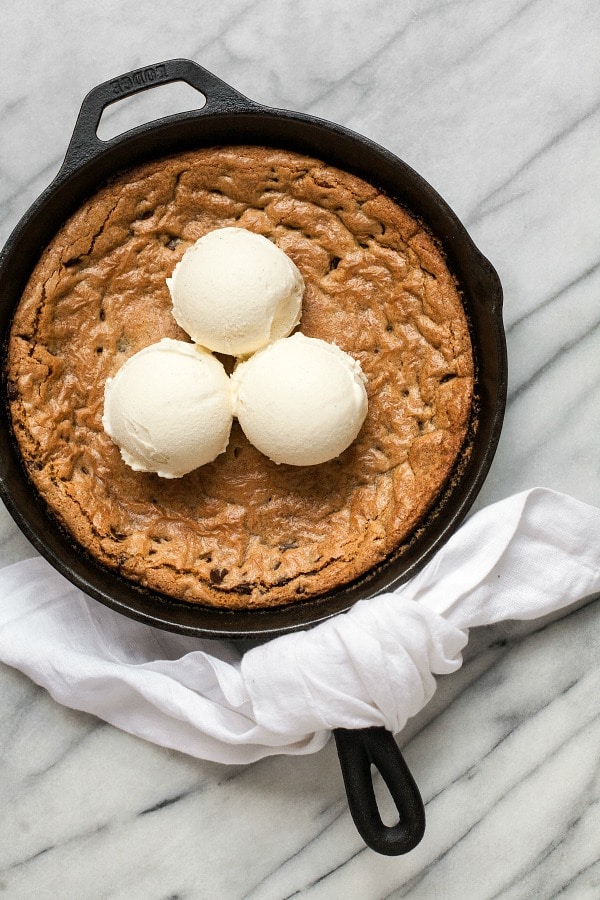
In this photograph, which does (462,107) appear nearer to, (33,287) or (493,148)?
(493,148)

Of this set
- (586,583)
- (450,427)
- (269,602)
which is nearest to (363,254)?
(450,427)

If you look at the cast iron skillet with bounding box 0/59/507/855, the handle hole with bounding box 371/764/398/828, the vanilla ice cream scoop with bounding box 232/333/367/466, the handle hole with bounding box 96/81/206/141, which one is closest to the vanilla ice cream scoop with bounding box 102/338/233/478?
the vanilla ice cream scoop with bounding box 232/333/367/466

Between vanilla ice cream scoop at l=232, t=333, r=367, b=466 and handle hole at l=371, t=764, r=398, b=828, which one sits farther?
handle hole at l=371, t=764, r=398, b=828

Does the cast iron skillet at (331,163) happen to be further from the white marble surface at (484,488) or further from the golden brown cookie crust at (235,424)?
the white marble surface at (484,488)

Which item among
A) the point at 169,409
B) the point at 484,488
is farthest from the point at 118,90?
the point at 484,488

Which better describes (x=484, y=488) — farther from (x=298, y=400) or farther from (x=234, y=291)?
(x=234, y=291)

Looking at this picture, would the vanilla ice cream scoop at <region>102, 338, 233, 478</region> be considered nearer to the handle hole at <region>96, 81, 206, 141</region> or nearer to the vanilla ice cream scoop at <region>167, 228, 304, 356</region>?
the vanilla ice cream scoop at <region>167, 228, 304, 356</region>

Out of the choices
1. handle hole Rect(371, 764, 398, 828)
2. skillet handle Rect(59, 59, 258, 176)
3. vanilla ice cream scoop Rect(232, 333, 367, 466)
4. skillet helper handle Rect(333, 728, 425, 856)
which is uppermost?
skillet handle Rect(59, 59, 258, 176)
